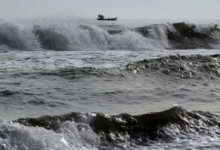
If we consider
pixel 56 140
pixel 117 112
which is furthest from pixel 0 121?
pixel 117 112

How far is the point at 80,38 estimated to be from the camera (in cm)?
1955

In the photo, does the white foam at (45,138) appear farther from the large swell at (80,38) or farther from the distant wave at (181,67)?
the large swell at (80,38)

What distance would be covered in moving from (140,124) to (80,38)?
1440cm

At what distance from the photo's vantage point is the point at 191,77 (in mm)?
9969

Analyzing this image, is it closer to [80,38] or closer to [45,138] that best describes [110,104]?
[45,138]

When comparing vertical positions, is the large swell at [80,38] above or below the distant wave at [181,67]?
above

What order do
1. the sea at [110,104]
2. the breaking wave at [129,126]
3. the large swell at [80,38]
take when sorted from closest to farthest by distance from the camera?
the sea at [110,104] < the breaking wave at [129,126] < the large swell at [80,38]

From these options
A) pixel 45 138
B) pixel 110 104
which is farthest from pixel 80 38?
pixel 45 138

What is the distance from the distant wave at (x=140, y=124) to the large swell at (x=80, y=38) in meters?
12.6

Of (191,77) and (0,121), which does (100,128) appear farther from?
(191,77)

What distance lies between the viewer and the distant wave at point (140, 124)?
5.13 meters

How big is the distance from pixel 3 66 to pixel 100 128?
639cm

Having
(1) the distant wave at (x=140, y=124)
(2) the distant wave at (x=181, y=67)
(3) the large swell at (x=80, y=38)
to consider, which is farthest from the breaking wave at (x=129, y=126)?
(3) the large swell at (x=80, y=38)

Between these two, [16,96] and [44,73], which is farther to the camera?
[44,73]
